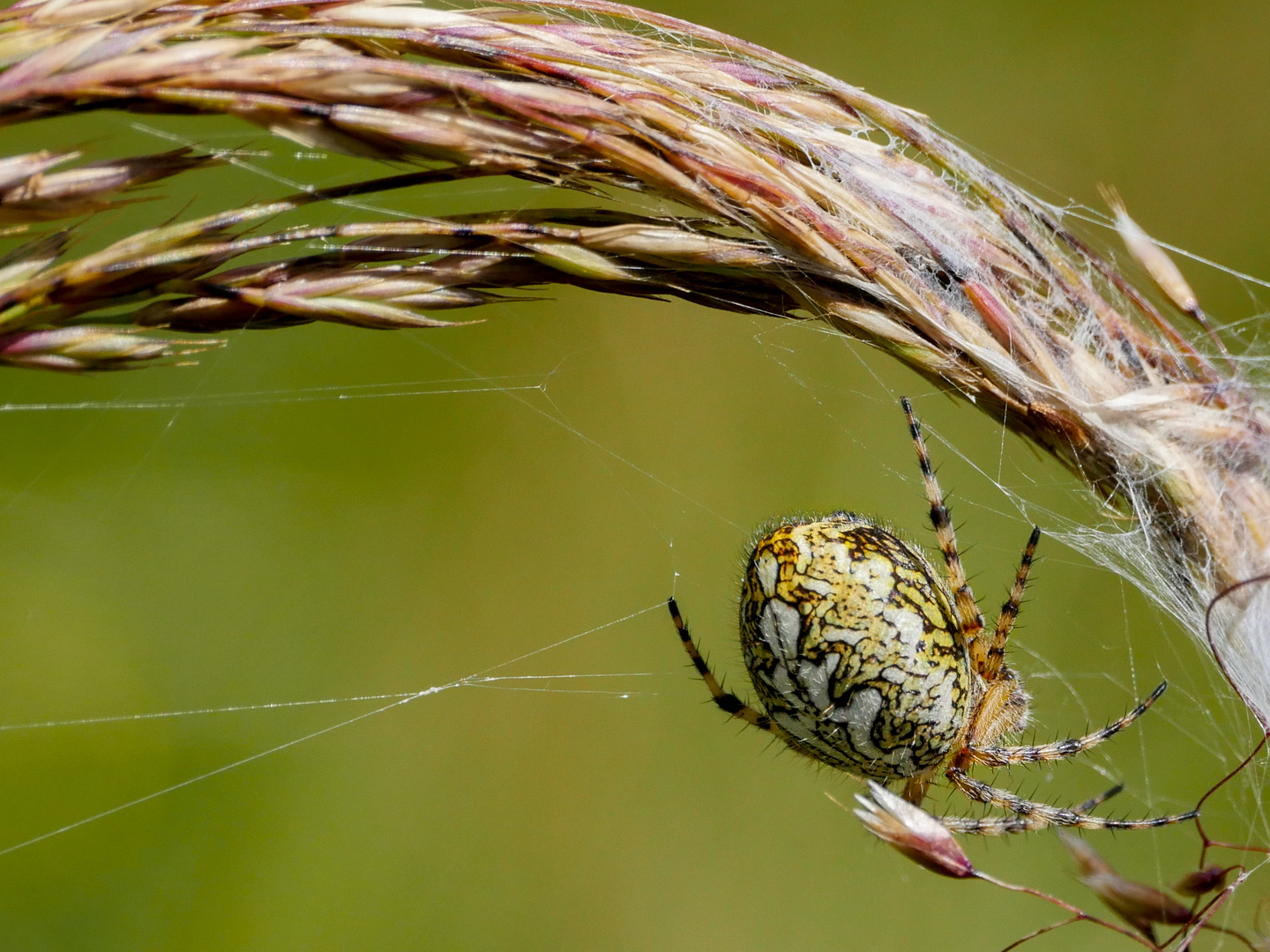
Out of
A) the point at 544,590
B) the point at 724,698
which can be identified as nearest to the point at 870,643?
the point at 724,698

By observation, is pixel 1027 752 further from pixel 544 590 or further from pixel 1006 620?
pixel 544 590

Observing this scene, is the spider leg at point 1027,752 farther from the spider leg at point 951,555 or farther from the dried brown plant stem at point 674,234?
the dried brown plant stem at point 674,234

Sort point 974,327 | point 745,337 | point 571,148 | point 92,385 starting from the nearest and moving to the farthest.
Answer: point 571,148 → point 974,327 → point 92,385 → point 745,337

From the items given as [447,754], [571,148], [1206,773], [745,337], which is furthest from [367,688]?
[1206,773]

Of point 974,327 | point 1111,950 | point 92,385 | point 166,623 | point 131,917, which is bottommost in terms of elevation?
point 1111,950

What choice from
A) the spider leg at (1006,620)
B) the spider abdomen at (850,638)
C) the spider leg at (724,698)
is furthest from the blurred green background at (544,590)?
the spider abdomen at (850,638)

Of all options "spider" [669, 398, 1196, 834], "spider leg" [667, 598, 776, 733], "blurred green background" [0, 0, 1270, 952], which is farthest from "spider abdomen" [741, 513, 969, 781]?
"blurred green background" [0, 0, 1270, 952]

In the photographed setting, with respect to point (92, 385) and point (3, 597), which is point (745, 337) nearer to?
point (92, 385)
